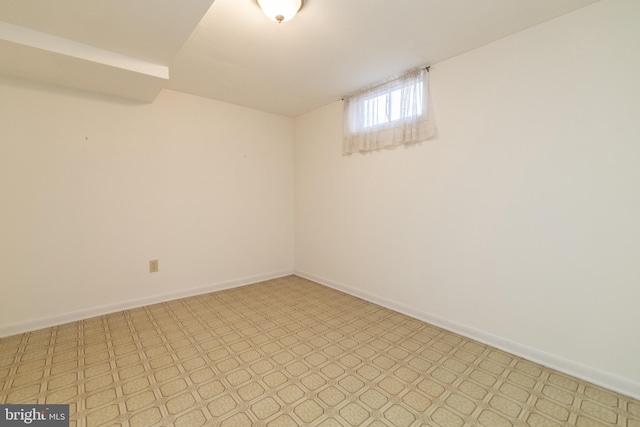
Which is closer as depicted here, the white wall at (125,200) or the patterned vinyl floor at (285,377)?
the patterned vinyl floor at (285,377)

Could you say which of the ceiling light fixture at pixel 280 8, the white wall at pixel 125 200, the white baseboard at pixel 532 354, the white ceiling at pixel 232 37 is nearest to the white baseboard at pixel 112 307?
the white wall at pixel 125 200

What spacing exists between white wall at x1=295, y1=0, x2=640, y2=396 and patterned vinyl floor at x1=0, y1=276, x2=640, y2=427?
0.27 metres

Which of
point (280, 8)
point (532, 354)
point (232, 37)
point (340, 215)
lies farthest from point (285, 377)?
point (232, 37)

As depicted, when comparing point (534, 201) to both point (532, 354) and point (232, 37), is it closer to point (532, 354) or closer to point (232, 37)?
point (532, 354)

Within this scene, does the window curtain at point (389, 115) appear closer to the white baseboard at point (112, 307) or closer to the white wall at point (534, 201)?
the white wall at point (534, 201)

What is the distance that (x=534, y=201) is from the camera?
1814 millimetres

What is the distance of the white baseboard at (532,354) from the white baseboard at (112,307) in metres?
1.76

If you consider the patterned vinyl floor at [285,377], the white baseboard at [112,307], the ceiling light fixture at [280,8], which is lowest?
the patterned vinyl floor at [285,377]

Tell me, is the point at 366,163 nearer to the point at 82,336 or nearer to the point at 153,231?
the point at 153,231

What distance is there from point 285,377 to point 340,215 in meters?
1.93

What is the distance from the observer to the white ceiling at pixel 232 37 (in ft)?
5.09

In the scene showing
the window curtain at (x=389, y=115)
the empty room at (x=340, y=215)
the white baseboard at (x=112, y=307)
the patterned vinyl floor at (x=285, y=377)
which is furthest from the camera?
the window curtain at (x=389, y=115)

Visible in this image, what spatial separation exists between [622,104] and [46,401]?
355 cm

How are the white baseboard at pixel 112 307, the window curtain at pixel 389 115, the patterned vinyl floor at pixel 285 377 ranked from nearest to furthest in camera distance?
1. the patterned vinyl floor at pixel 285 377
2. the white baseboard at pixel 112 307
3. the window curtain at pixel 389 115
